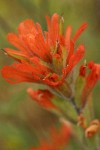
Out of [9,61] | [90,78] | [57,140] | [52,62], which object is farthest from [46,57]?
[9,61]

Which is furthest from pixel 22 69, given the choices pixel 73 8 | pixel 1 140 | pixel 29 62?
pixel 1 140

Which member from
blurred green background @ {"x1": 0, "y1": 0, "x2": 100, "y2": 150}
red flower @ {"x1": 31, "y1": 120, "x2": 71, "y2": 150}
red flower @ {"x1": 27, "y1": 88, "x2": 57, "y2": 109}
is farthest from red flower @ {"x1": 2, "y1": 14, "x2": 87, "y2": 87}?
red flower @ {"x1": 31, "y1": 120, "x2": 71, "y2": 150}

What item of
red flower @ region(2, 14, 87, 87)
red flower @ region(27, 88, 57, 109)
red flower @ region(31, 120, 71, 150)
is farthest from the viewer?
red flower @ region(31, 120, 71, 150)

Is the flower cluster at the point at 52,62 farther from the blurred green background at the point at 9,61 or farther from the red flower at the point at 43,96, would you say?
the blurred green background at the point at 9,61

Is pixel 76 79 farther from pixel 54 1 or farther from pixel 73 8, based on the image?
pixel 73 8

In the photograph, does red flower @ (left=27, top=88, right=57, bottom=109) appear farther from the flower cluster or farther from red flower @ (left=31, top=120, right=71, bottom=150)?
red flower @ (left=31, top=120, right=71, bottom=150)

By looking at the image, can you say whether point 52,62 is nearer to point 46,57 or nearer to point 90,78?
point 46,57
